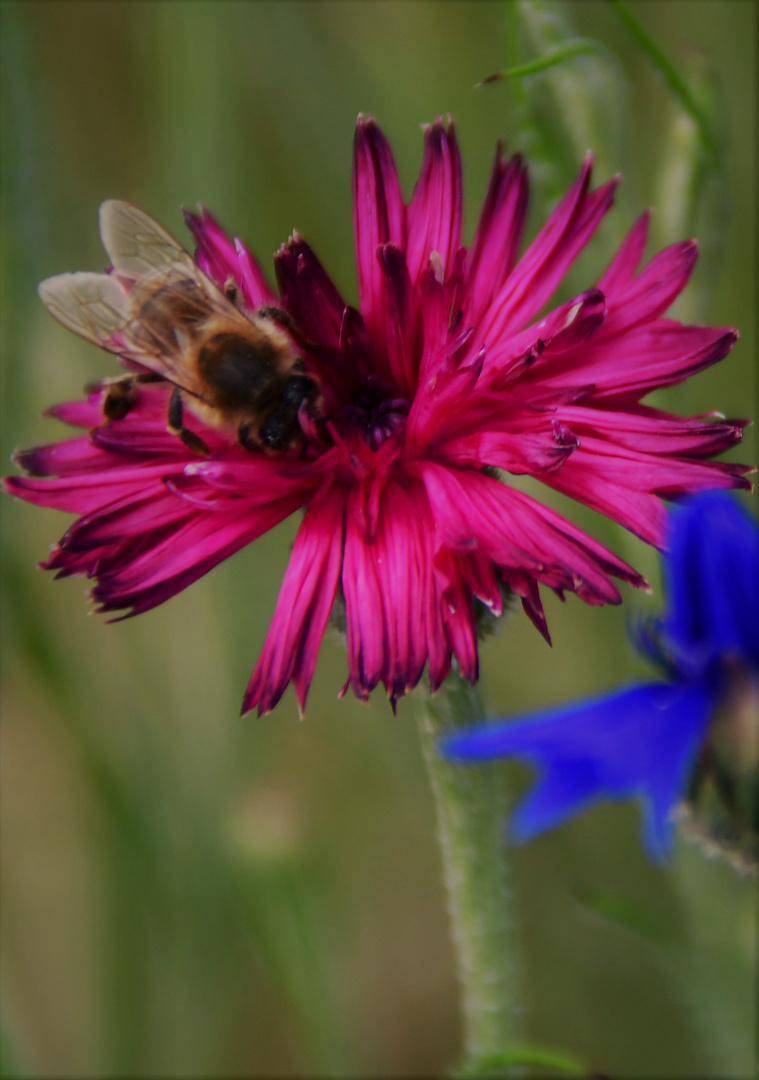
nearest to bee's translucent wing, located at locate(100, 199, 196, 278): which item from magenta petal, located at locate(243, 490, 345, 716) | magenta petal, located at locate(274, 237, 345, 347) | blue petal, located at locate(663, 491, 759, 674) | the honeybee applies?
the honeybee

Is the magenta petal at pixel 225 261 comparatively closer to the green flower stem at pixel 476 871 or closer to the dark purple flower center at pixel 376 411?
the dark purple flower center at pixel 376 411

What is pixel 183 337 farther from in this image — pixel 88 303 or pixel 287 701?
pixel 287 701

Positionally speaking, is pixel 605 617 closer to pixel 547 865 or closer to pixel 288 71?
pixel 547 865

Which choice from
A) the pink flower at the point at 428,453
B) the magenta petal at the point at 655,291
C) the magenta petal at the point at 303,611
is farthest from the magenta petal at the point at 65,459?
the magenta petal at the point at 655,291

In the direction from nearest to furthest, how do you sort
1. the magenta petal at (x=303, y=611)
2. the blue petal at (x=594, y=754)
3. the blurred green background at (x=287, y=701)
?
the blue petal at (x=594, y=754), the magenta petal at (x=303, y=611), the blurred green background at (x=287, y=701)

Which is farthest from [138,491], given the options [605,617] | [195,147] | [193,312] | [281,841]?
[605,617]

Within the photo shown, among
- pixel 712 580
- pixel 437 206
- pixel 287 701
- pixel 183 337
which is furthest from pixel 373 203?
pixel 287 701

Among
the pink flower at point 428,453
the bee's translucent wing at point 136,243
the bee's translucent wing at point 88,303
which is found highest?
the bee's translucent wing at point 136,243
